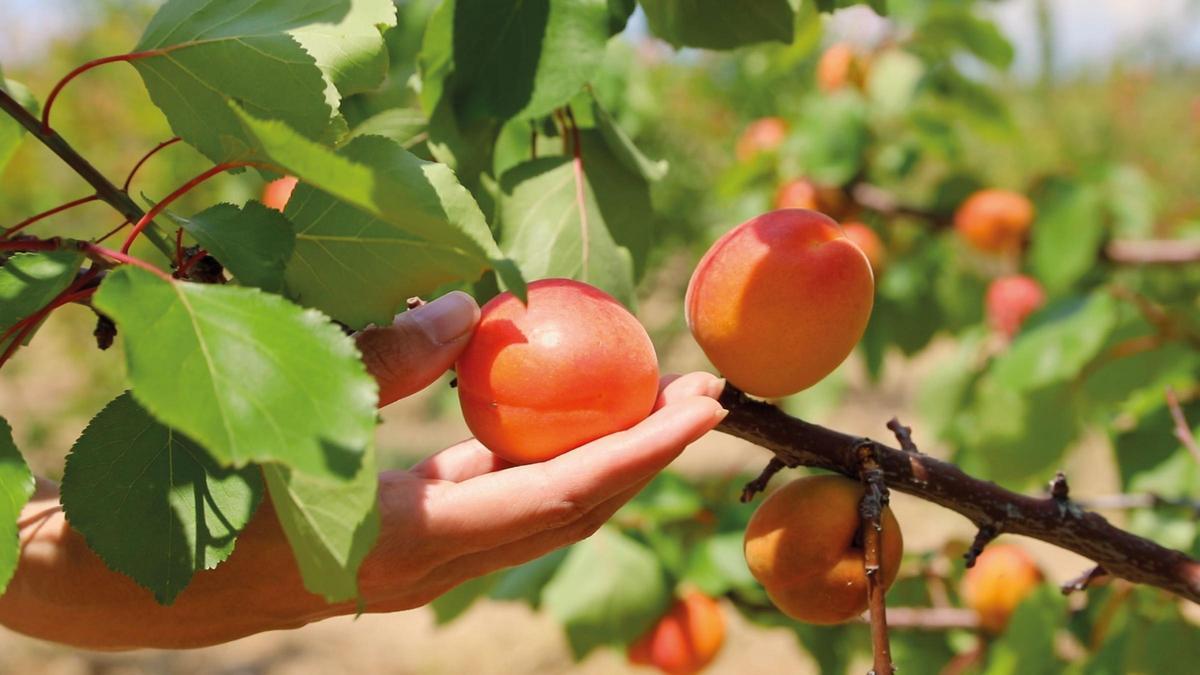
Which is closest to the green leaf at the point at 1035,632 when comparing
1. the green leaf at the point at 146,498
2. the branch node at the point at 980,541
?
the branch node at the point at 980,541

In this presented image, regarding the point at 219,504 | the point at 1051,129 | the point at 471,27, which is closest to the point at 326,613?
the point at 219,504

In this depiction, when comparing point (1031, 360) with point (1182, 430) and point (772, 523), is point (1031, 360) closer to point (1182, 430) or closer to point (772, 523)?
point (1182, 430)

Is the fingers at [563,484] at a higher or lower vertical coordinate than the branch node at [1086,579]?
higher

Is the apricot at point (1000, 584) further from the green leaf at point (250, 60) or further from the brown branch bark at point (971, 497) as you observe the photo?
the green leaf at point (250, 60)

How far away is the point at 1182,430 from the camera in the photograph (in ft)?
2.83

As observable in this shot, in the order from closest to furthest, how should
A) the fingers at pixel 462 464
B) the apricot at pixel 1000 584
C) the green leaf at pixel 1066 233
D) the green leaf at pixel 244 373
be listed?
the green leaf at pixel 244 373
the fingers at pixel 462 464
the apricot at pixel 1000 584
the green leaf at pixel 1066 233

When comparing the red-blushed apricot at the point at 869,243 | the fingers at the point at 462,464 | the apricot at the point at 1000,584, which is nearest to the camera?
the fingers at the point at 462,464

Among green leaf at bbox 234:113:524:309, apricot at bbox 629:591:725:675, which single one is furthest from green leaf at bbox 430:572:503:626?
green leaf at bbox 234:113:524:309

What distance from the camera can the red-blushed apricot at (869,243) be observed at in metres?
1.70

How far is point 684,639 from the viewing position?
1.30 metres

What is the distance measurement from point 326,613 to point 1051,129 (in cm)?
370

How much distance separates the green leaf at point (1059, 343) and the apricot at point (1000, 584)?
0.72ft

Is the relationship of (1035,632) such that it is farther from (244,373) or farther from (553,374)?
(244,373)

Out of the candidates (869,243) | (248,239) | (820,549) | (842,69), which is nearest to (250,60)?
(248,239)
